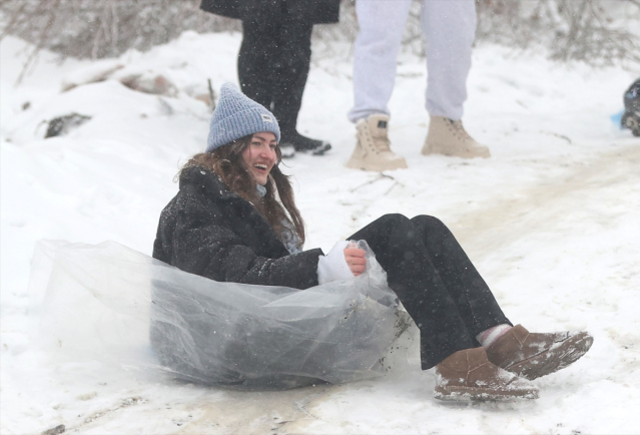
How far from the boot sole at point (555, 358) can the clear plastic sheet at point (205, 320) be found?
1.17 feet

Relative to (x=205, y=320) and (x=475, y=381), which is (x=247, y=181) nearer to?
(x=205, y=320)

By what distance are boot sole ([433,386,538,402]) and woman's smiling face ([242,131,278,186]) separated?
842 millimetres

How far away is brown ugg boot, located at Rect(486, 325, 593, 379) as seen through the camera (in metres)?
1.78

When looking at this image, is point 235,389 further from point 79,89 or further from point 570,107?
point 570,107

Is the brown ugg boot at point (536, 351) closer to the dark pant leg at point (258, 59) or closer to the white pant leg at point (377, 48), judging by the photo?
the white pant leg at point (377, 48)

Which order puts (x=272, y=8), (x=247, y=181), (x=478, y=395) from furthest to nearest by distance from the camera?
(x=272, y=8) < (x=247, y=181) < (x=478, y=395)

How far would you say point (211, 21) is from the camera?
22.4 ft

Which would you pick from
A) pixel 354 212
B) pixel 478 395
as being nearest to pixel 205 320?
pixel 478 395

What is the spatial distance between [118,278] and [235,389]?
445 mm

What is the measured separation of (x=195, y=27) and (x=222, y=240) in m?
5.74

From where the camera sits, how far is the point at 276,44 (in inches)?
161

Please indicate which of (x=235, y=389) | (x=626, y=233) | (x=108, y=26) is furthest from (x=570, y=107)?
(x=235, y=389)

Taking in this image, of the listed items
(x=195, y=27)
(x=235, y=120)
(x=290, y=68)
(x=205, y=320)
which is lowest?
(x=205, y=320)

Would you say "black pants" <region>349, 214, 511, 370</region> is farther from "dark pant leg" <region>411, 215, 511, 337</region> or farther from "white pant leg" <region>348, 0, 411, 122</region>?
"white pant leg" <region>348, 0, 411, 122</region>
